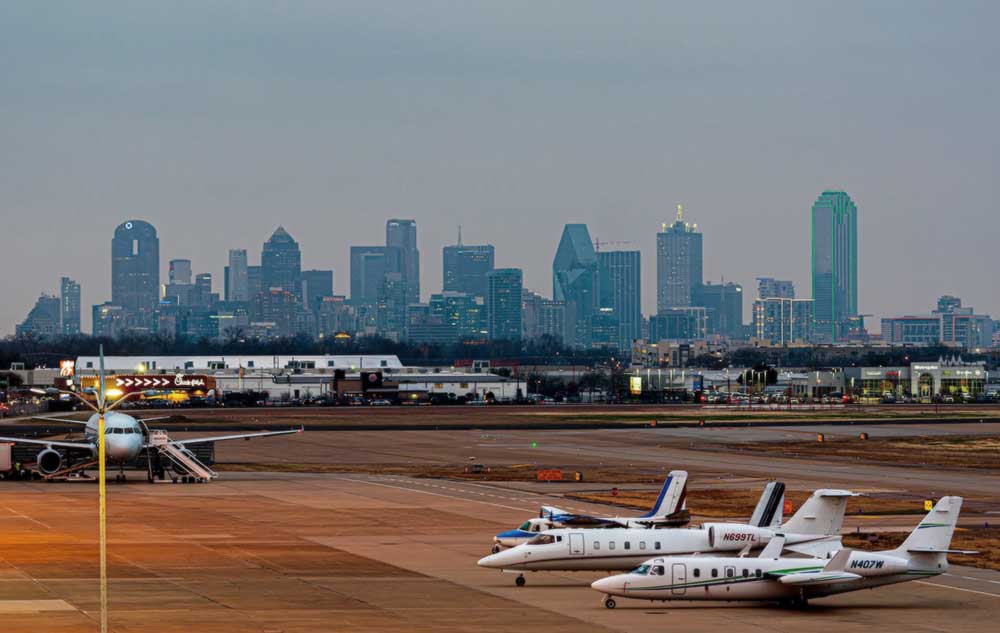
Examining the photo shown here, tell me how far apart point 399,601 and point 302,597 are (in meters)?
3.32

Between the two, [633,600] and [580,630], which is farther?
[633,600]

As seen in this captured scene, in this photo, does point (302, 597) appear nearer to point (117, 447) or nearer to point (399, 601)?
point (399, 601)

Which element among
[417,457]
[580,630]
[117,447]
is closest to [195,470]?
[117,447]

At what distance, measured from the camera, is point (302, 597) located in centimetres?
5212

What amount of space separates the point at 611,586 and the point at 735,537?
649 cm

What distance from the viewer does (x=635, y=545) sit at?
5378cm

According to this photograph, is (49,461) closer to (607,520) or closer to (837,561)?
(607,520)

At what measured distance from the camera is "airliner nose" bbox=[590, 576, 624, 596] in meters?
49.8

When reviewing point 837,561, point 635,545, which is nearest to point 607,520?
point 635,545

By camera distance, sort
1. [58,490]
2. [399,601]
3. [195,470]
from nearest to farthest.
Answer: [399,601] → [58,490] → [195,470]

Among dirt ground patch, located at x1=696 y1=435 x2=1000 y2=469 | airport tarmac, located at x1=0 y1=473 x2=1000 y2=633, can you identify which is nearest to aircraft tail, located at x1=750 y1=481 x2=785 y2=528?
airport tarmac, located at x1=0 y1=473 x2=1000 y2=633

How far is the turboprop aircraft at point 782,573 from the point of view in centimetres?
4953

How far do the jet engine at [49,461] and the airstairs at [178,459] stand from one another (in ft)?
21.2

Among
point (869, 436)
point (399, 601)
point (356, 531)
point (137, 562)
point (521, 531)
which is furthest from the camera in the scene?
point (869, 436)
